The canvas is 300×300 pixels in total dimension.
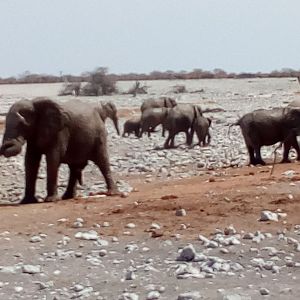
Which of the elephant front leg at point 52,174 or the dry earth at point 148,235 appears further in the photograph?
the elephant front leg at point 52,174

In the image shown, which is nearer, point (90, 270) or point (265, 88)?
point (90, 270)

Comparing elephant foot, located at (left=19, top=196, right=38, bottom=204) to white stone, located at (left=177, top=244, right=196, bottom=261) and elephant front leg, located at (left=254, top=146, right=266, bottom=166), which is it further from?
elephant front leg, located at (left=254, top=146, right=266, bottom=166)

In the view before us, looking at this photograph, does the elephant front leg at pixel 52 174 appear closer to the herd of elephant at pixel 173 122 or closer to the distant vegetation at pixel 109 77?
the herd of elephant at pixel 173 122

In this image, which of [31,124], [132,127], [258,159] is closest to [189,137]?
[132,127]

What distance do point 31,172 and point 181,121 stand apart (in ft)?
50.8

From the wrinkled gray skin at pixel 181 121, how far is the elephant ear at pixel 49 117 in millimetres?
13753

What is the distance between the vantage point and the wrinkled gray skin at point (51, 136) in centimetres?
1722

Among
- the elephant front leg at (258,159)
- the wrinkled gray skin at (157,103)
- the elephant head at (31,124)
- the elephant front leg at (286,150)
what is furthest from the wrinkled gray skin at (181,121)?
the elephant head at (31,124)

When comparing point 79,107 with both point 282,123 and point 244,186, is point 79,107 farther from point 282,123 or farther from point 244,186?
point 282,123

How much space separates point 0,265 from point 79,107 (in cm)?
750

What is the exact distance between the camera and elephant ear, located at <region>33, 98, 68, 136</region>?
57.0 ft

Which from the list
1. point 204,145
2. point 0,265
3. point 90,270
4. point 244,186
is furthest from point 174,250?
point 204,145

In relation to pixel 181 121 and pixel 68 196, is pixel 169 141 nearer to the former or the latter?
pixel 181 121

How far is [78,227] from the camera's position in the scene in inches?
511
